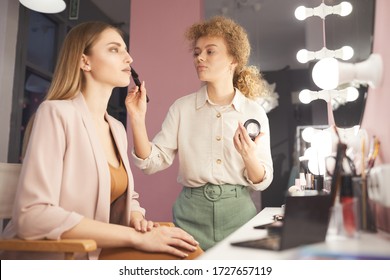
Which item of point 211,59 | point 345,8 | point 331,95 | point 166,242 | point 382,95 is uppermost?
point 345,8

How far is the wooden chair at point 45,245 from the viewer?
30.6 inches

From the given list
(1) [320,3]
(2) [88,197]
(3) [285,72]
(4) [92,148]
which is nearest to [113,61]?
(4) [92,148]

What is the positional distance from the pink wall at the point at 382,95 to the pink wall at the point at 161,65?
0.65m

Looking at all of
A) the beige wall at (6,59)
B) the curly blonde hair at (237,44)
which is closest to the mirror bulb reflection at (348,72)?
the curly blonde hair at (237,44)

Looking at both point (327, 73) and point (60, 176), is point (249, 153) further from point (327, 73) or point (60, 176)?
→ point (60, 176)

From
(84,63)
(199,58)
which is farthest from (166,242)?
(199,58)

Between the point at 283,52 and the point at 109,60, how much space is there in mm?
640

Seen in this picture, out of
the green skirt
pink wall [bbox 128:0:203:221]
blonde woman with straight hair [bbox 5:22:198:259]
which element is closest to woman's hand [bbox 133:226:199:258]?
blonde woman with straight hair [bbox 5:22:198:259]

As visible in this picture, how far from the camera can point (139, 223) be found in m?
1.02

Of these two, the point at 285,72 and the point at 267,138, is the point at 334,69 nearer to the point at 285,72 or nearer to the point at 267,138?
the point at 267,138

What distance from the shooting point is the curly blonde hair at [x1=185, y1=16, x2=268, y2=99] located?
133cm

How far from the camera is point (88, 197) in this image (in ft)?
3.12

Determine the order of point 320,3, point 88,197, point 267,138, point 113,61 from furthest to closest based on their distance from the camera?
1. point 320,3
2. point 267,138
3. point 113,61
4. point 88,197
